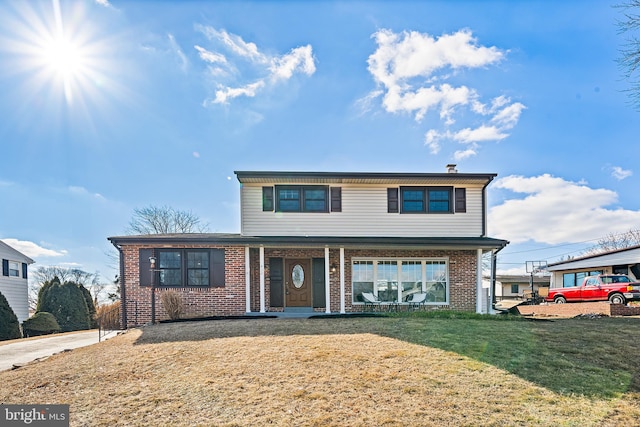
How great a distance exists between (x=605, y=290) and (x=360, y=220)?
43.5 ft

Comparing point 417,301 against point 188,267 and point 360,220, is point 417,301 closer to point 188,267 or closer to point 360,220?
point 360,220

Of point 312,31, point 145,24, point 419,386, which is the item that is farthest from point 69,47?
point 419,386

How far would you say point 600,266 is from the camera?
872 inches

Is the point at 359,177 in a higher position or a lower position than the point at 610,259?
higher

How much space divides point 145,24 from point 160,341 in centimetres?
828

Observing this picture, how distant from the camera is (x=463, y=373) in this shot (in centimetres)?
489

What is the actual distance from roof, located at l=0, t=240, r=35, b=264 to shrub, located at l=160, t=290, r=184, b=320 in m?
17.6

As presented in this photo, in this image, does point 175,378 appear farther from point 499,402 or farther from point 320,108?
point 320,108

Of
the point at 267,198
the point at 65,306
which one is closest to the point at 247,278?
the point at 267,198

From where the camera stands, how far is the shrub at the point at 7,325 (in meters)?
14.4

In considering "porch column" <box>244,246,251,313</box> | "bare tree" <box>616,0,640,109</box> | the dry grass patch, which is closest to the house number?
"porch column" <box>244,246,251,313</box>

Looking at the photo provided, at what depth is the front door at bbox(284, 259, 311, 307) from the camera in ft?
42.0

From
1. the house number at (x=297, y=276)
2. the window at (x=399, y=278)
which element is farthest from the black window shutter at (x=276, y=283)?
the window at (x=399, y=278)

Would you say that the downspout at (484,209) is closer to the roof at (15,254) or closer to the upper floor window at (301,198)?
the upper floor window at (301,198)
